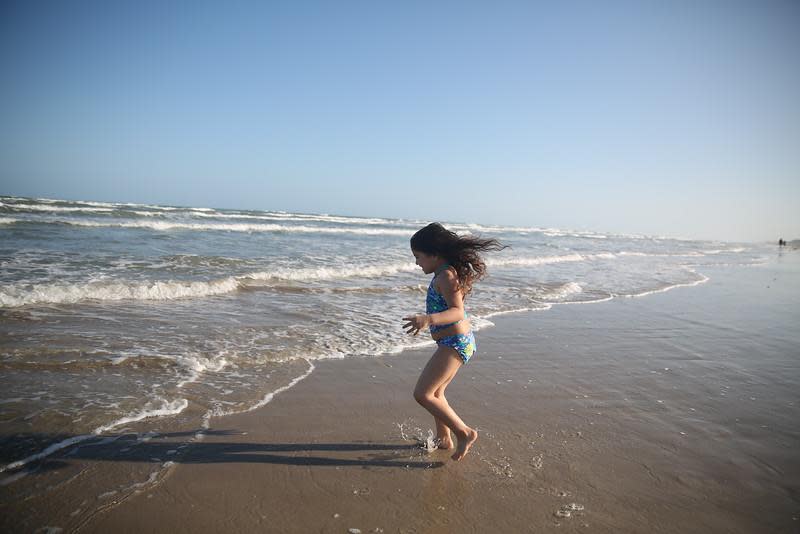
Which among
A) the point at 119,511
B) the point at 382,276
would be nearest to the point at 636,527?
the point at 119,511

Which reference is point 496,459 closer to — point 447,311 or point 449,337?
point 449,337

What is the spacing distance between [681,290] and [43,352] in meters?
14.7

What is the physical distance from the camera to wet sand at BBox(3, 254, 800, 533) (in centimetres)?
254

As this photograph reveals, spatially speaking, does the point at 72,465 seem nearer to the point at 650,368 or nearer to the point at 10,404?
the point at 10,404

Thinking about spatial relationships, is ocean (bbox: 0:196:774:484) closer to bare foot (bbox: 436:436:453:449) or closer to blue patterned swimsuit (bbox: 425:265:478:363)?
bare foot (bbox: 436:436:453:449)

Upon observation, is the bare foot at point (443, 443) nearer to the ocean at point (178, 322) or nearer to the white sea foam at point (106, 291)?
the ocean at point (178, 322)

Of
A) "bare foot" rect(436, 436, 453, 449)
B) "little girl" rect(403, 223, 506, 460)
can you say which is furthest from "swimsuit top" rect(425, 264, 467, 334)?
"bare foot" rect(436, 436, 453, 449)

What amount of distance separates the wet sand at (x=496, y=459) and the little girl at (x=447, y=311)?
14.4 inches

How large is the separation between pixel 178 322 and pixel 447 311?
5.08m

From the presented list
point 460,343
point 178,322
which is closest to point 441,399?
point 460,343

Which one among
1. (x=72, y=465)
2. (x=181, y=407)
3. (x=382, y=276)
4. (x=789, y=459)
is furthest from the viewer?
(x=382, y=276)

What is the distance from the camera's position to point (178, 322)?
21.5ft

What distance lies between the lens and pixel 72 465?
2.85 metres

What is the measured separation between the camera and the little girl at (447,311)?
10.3ft
